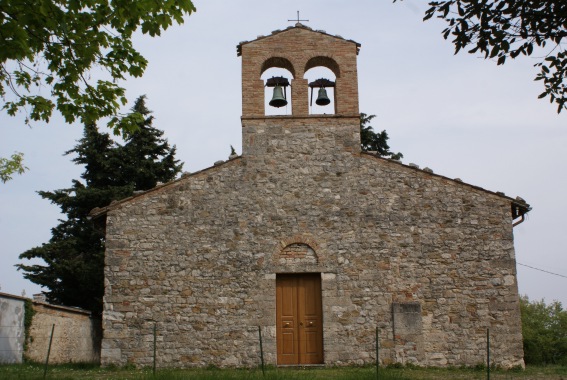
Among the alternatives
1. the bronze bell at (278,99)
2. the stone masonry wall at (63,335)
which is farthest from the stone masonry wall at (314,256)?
the stone masonry wall at (63,335)

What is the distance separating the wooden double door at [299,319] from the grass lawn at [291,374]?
0.71 metres

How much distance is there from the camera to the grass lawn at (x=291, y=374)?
31.9 feet

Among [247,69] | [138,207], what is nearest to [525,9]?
[247,69]

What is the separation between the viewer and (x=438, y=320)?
42.9 ft

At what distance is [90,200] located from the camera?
2150cm

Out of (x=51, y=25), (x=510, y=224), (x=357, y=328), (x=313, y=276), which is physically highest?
(x=51, y=25)

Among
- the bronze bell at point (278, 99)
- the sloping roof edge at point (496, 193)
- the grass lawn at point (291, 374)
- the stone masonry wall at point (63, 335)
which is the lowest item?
the grass lawn at point (291, 374)

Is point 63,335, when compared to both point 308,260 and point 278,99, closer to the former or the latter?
point 308,260

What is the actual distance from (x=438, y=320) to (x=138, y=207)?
683 centimetres

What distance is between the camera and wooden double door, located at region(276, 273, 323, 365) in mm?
13117

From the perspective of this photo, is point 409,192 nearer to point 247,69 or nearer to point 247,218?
point 247,218

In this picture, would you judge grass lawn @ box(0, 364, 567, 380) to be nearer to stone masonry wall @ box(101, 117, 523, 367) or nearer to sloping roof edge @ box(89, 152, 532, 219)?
stone masonry wall @ box(101, 117, 523, 367)

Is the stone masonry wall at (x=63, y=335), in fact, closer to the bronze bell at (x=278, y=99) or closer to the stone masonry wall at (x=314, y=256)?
the stone masonry wall at (x=314, y=256)

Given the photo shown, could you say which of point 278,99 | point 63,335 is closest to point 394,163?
point 278,99
